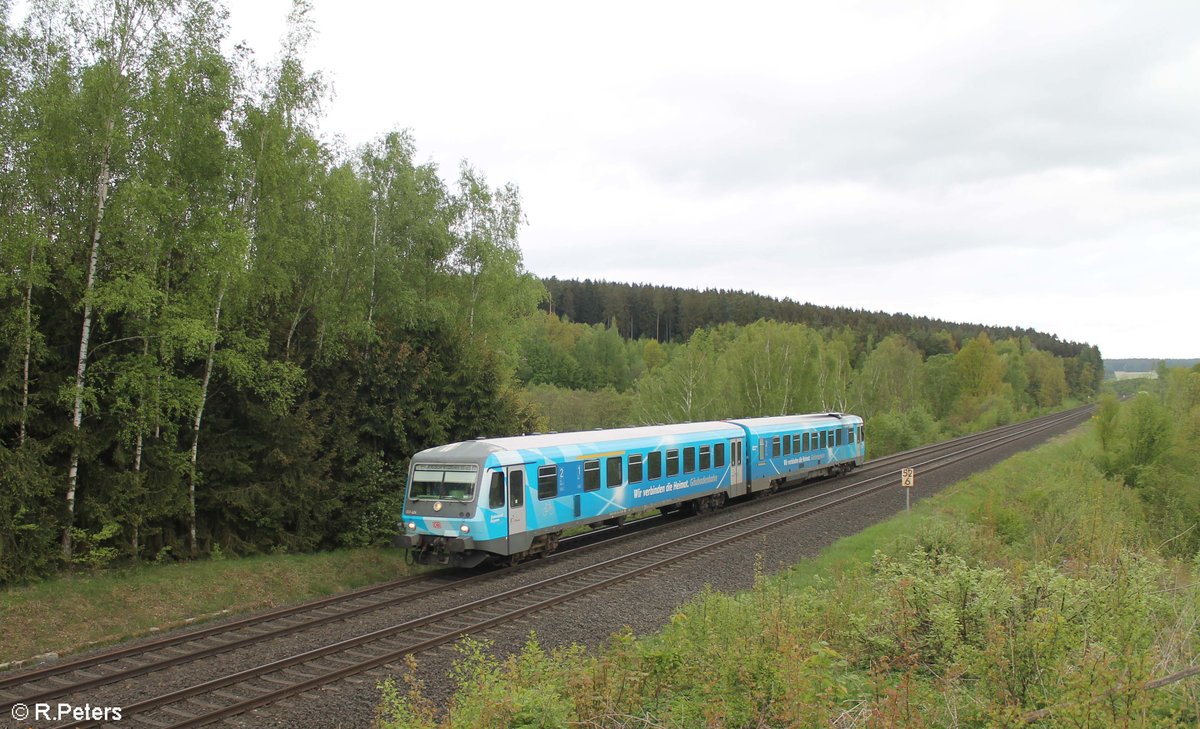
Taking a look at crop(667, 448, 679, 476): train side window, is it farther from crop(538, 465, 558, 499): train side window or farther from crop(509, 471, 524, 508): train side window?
crop(509, 471, 524, 508): train side window

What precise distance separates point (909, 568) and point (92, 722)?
10204 millimetres

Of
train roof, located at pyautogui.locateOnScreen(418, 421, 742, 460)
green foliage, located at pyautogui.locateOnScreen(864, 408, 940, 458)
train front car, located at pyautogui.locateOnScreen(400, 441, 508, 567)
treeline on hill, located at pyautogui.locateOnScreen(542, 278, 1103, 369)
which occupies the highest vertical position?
treeline on hill, located at pyautogui.locateOnScreen(542, 278, 1103, 369)

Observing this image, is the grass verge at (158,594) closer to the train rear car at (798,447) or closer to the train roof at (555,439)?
the train roof at (555,439)

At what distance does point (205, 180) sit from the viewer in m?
15.0

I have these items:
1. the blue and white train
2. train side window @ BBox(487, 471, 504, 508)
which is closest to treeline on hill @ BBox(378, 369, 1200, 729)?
train side window @ BBox(487, 471, 504, 508)

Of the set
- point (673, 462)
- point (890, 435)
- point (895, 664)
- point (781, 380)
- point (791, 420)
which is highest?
point (781, 380)

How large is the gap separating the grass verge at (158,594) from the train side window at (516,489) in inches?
130

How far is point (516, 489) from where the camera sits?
50.3ft

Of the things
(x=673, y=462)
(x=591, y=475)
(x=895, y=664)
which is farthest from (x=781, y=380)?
(x=895, y=664)

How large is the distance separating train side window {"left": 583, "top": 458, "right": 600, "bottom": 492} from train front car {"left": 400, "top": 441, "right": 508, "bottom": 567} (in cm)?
280

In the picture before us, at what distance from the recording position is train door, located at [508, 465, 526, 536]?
49.9 ft

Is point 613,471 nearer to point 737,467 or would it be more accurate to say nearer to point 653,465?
point 653,465

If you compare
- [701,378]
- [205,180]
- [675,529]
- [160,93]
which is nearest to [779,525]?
[675,529]

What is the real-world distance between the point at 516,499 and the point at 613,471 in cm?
359
